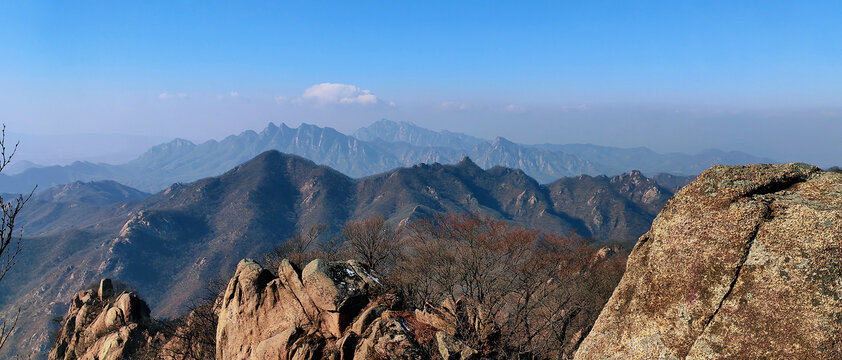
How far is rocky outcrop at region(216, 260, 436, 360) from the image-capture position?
17.8 m

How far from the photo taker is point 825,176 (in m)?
8.83

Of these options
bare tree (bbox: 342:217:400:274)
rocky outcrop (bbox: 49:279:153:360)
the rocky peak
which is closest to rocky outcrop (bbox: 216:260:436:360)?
the rocky peak

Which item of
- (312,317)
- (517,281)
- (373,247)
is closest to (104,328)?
(373,247)

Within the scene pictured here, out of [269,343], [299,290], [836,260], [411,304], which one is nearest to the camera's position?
[836,260]

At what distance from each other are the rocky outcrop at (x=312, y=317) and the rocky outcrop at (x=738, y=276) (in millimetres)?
10217

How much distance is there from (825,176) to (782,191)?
1.04 meters

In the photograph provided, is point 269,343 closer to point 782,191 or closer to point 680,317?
point 680,317

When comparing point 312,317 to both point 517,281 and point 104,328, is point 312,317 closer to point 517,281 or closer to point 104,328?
point 517,281

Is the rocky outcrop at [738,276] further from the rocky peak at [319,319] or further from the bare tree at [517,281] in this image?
the bare tree at [517,281]


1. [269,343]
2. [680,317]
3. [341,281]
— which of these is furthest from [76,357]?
[680,317]

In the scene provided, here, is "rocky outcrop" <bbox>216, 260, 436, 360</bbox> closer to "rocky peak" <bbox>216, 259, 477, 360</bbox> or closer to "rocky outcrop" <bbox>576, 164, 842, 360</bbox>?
"rocky peak" <bbox>216, 259, 477, 360</bbox>

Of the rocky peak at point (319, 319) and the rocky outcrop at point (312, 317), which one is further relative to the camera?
the rocky outcrop at point (312, 317)

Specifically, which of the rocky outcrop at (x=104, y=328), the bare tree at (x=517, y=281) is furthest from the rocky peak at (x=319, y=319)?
the rocky outcrop at (x=104, y=328)

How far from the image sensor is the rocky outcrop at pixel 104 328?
33.4 metres
